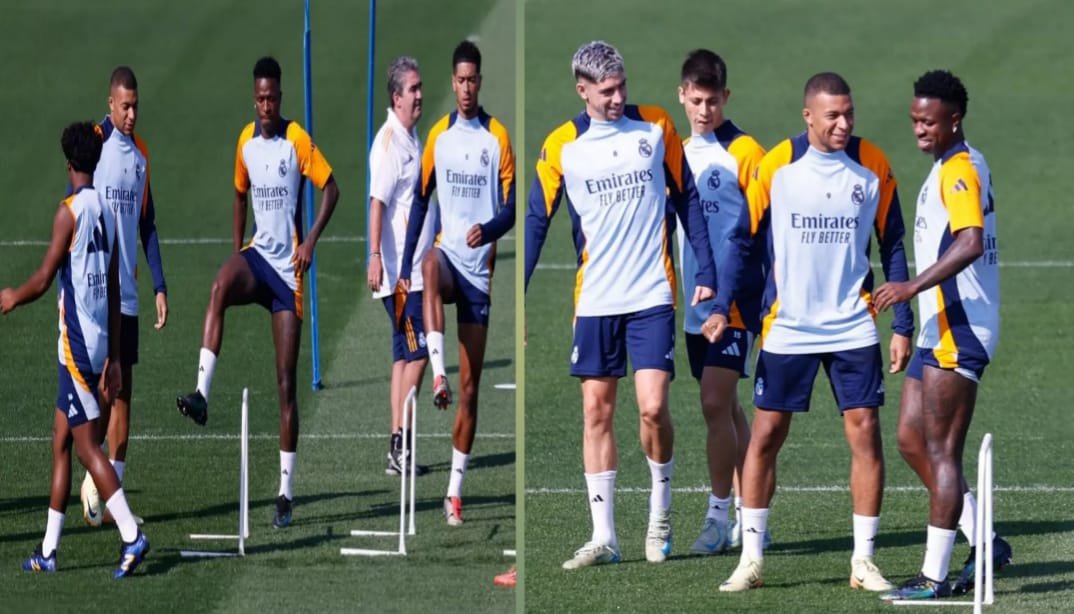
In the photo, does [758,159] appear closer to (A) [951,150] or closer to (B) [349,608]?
(A) [951,150]

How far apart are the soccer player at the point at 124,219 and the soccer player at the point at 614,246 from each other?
2.23 meters

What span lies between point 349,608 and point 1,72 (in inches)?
526

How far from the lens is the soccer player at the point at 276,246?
10234 millimetres

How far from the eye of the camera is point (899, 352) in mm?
8445

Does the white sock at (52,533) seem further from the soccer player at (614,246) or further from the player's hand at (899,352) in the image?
the player's hand at (899,352)

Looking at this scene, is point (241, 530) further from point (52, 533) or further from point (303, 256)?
point (303, 256)

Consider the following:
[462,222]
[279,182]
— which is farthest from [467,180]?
[279,182]

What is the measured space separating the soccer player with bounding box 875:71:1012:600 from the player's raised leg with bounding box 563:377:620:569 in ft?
4.18

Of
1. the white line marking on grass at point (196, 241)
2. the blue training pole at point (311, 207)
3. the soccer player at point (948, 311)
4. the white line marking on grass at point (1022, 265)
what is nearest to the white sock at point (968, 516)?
the soccer player at point (948, 311)

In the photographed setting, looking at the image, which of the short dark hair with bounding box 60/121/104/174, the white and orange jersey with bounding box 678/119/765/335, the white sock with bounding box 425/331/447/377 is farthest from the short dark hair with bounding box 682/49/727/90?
the short dark hair with bounding box 60/121/104/174

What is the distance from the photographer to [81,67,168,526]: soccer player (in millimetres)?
10227

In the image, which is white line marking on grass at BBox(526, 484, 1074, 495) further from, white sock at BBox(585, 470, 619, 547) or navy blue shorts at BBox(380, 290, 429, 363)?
white sock at BBox(585, 470, 619, 547)

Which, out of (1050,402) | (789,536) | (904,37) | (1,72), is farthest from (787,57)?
(789,536)

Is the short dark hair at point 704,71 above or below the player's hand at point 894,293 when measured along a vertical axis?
above
